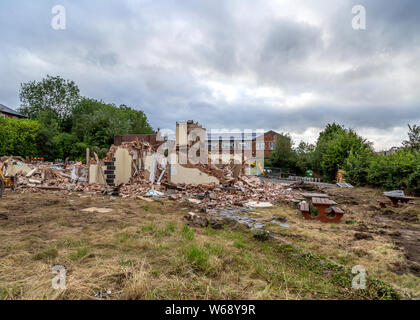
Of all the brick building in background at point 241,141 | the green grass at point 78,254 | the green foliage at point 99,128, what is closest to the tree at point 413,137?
the brick building in background at point 241,141

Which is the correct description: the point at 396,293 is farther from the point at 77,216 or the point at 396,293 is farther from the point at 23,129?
the point at 23,129

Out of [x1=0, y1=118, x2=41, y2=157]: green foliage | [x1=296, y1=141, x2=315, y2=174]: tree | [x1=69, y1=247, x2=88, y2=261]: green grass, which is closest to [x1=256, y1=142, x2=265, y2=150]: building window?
[x1=296, y1=141, x2=315, y2=174]: tree

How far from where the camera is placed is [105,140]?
95.2ft

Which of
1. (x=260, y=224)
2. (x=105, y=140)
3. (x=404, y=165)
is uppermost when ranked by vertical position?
(x=105, y=140)

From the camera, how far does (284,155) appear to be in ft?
93.2

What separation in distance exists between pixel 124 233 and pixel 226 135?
109ft

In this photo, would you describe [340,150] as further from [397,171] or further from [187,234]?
[187,234]

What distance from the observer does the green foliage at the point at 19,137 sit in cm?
2394

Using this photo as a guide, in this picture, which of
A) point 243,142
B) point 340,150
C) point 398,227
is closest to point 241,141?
point 243,142

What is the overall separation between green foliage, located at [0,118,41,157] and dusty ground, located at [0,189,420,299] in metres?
24.8

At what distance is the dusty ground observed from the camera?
2.45 m

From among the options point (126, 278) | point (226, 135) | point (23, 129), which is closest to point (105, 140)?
point (23, 129)

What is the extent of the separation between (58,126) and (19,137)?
7.98 metres

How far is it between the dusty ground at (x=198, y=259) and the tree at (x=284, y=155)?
74.7ft
